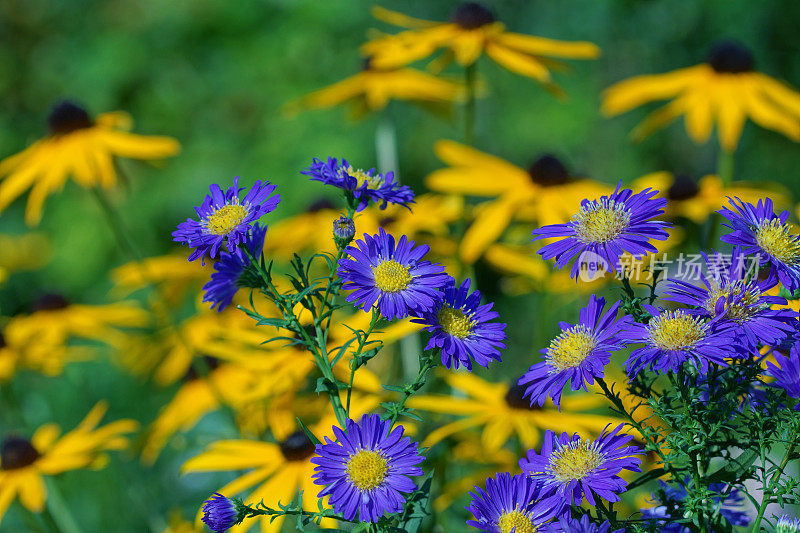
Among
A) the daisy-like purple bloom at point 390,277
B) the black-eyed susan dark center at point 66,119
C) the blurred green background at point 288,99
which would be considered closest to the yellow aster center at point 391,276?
the daisy-like purple bloom at point 390,277

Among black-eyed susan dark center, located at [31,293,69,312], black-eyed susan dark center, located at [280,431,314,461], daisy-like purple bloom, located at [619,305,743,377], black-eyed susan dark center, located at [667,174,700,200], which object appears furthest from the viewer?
black-eyed susan dark center, located at [31,293,69,312]

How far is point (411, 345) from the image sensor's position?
1381 mm

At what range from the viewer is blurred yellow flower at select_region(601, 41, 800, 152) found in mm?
1448

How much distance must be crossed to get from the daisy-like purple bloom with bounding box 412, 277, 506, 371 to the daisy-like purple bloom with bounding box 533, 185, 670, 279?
8 cm

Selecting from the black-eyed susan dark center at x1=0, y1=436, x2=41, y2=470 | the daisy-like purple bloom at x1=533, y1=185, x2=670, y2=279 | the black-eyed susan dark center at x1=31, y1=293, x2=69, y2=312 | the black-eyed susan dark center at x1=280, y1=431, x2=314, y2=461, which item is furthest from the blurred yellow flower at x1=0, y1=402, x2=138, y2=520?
the daisy-like purple bloom at x1=533, y1=185, x2=670, y2=279

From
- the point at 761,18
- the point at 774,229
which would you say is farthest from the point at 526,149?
the point at 774,229

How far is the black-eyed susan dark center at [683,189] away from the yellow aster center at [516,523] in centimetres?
92

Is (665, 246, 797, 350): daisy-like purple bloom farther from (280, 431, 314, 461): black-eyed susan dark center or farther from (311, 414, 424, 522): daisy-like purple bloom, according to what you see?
(280, 431, 314, 461): black-eyed susan dark center

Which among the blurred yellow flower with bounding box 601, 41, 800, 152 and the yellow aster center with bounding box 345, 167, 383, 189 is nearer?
the yellow aster center with bounding box 345, 167, 383, 189

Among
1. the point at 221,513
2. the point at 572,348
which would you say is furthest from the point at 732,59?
the point at 221,513

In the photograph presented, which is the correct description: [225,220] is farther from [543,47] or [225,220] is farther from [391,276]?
[543,47]

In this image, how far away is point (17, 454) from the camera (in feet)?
4.07

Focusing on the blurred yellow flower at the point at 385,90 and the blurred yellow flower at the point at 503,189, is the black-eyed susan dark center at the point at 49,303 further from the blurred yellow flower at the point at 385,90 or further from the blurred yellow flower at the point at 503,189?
Answer: the blurred yellow flower at the point at 503,189

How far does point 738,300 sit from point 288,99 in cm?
258
